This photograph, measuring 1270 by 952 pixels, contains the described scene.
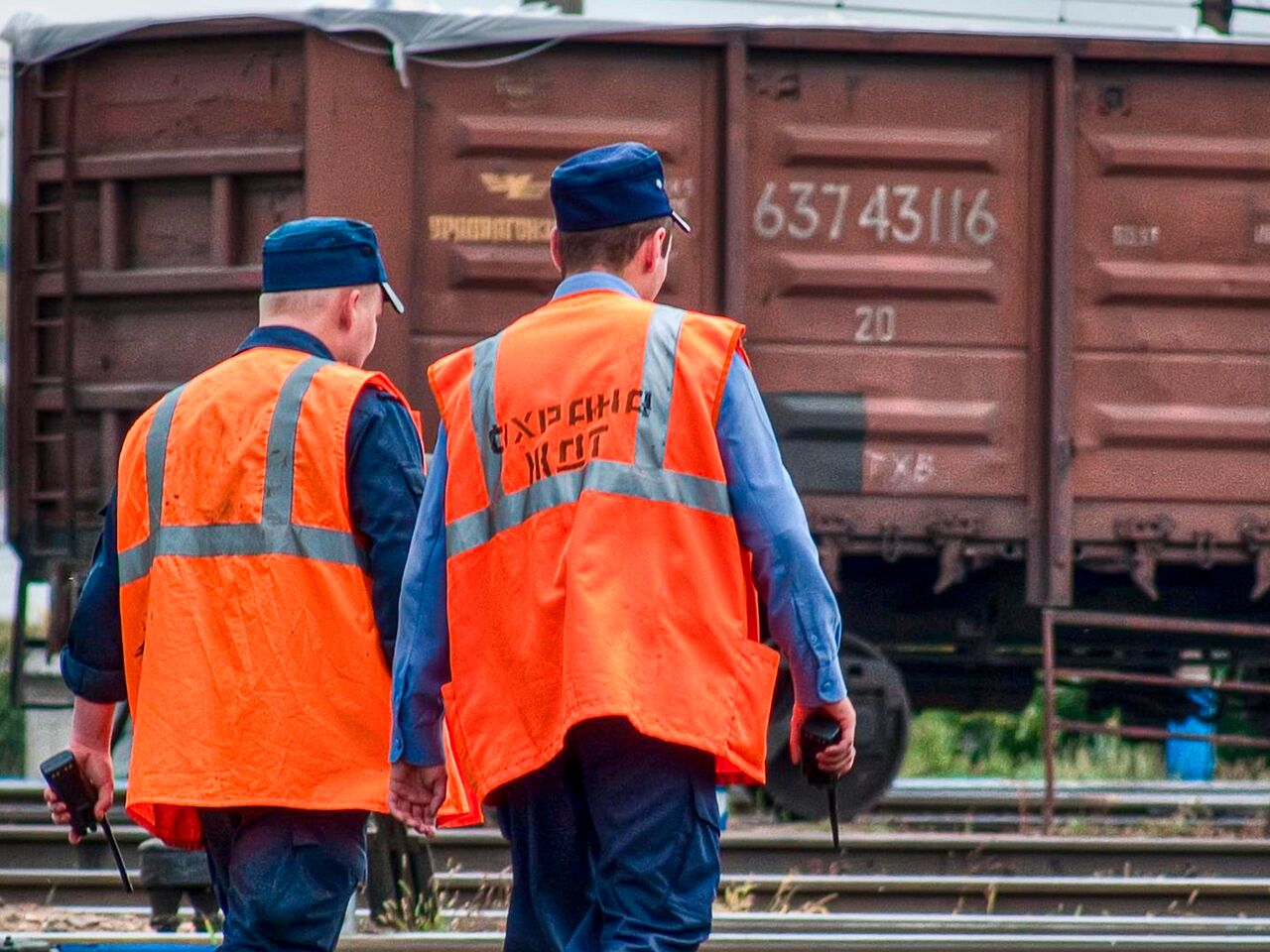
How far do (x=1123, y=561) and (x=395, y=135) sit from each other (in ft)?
12.6

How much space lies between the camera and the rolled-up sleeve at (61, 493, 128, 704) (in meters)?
3.74

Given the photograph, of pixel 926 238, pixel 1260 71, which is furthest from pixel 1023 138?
pixel 1260 71

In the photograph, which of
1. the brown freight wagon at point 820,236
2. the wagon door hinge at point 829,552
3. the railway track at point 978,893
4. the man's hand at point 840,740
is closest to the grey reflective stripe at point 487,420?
the man's hand at point 840,740

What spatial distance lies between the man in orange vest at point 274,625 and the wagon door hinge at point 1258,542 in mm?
5851

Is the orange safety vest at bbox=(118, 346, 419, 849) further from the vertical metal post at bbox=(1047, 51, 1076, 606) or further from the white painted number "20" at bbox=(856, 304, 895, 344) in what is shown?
the vertical metal post at bbox=(1047, 51, 1076, 606)

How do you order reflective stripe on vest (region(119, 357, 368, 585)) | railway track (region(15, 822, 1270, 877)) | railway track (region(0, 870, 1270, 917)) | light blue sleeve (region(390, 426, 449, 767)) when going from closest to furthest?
light blue sleeve (region(390, 426, 449, 767)) → reflective stripe on vest (region(119, 357, 368, 585)) → railway track (region(0, 870, 1270, 917)) → railway track (region(15, 822, 1270, 877))

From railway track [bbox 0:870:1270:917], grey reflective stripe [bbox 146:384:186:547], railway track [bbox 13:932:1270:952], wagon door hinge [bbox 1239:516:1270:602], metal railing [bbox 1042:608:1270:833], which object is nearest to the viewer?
grey reflective stripe [bbox 146:384:186:547]

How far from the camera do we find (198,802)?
134 inches

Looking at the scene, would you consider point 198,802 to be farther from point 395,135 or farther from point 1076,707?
point 1076,707

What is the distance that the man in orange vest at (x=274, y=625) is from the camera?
3430 mm

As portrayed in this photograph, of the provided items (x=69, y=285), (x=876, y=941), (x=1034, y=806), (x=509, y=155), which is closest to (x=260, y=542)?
(x=876, y=941)

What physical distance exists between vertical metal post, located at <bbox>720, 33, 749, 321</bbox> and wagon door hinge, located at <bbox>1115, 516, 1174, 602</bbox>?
2.05 m

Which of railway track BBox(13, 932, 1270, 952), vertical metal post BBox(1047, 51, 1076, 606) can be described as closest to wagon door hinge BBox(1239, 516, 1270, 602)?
vertical metal post BBox(1047, 51, 1076, 606)

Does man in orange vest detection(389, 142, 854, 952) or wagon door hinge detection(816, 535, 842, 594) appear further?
wagon door hinge detection(816, 535, 842, 594)
